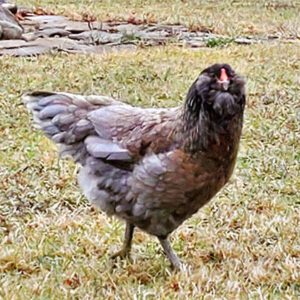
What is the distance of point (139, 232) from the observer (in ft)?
14.8

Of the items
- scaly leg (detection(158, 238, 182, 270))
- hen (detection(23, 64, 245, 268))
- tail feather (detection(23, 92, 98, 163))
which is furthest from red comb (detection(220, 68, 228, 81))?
scaly leg (detection(158, 238, 182, 270))

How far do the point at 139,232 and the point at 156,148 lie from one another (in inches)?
32.5

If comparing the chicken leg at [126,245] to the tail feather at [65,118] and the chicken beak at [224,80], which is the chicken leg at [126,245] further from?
the chicken beak at [224,80]

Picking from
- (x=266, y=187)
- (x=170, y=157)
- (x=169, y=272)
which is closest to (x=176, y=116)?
(x=170, y=157)

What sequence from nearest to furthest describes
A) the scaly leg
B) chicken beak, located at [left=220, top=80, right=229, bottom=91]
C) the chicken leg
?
chicken beak, located at [left=220, top=80, right=229, bottom=91] → the scaly leg → the chicken leg

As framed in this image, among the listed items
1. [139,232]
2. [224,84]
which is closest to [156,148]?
[224,84]

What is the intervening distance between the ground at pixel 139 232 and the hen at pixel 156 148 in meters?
0.25

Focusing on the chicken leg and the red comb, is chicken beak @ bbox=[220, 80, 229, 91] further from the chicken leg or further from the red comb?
the chicken leg

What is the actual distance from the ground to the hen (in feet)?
0.81

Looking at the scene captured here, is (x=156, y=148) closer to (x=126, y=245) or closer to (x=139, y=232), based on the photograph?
(x=126, y=245)

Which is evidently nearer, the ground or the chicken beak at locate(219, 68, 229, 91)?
the chicken beak at locate(219, 68, 229, 91)

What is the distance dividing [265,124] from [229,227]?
226 centimetres

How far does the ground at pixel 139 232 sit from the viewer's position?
3.83 meters

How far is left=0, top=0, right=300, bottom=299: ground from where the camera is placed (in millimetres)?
3826
